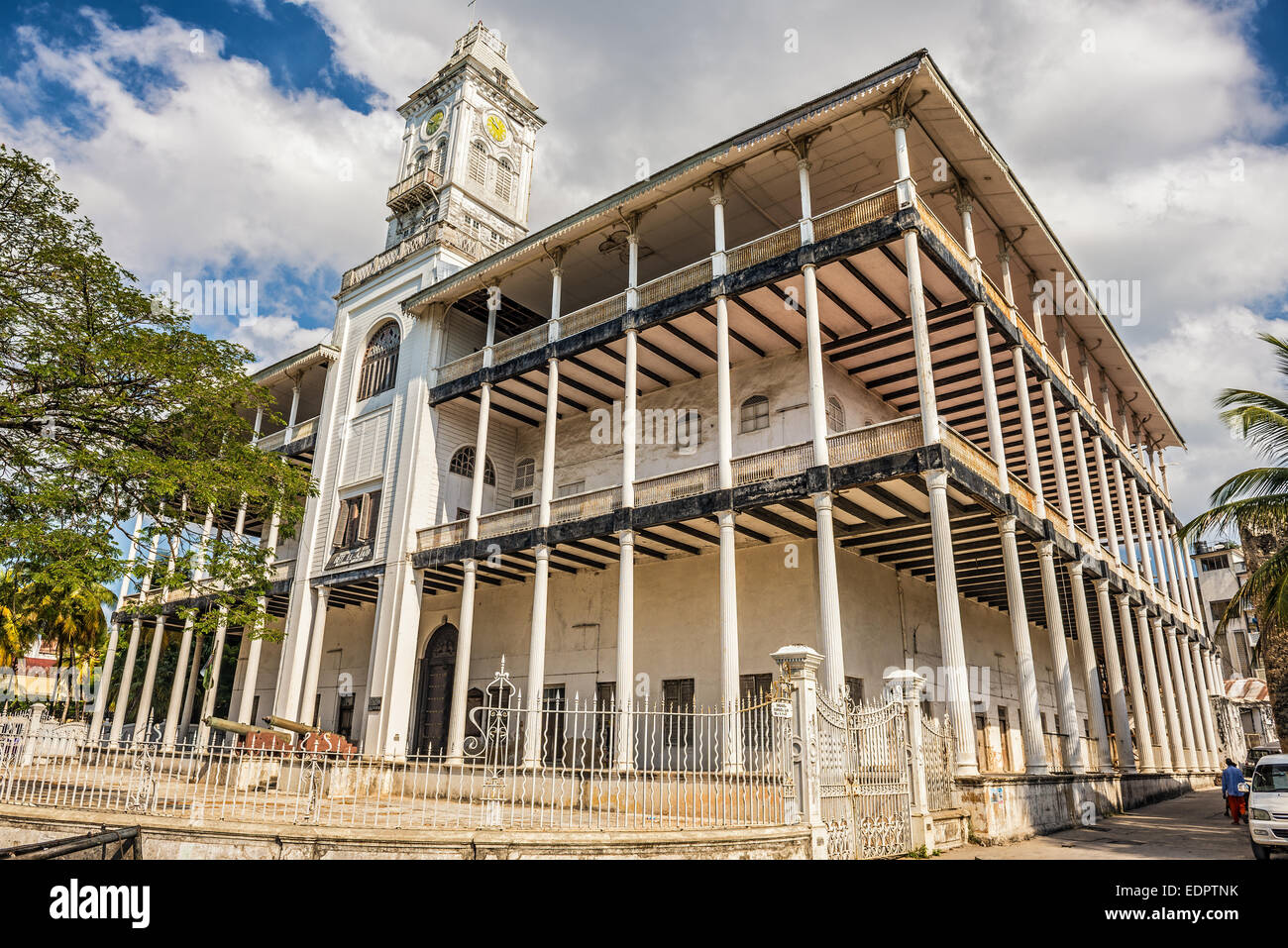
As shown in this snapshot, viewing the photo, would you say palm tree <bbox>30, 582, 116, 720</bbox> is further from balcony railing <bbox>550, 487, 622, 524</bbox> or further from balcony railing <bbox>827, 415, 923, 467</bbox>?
balcony railing <bbox>827, 415, 923, 467</bbox>

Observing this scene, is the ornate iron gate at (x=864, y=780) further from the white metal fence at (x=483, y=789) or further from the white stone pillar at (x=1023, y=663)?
the white stone pillar at (x=1023, y=663)

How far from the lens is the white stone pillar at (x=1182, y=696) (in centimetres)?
2680

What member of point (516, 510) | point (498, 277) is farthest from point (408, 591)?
point (498, 277)

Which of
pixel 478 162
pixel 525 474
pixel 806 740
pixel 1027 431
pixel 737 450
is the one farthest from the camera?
pixel 478 162

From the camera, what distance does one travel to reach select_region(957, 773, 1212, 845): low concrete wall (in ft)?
40.3

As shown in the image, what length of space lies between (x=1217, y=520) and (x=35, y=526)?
69.6ft

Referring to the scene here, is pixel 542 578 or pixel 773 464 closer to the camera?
pixel 773 464

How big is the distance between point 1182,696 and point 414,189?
31.8m

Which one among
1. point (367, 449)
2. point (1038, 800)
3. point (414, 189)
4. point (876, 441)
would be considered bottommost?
point (1038, 800)

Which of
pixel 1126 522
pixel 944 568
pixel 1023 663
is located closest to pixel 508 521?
pixel 944 568

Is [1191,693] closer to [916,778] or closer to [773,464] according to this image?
[773,464]

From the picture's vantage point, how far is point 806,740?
929 centimetres

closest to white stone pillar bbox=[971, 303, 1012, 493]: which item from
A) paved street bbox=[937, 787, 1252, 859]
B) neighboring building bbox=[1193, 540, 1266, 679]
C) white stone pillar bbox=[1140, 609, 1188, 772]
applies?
paved street bbox=[937, 787, 1252, 859]
